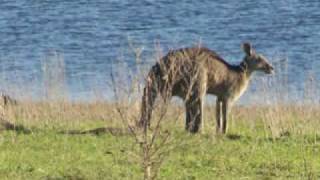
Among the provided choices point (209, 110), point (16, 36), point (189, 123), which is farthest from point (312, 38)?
point (189, 123)

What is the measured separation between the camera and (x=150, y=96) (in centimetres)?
1110

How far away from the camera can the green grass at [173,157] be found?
9.78 meters

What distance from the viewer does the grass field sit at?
9.80 meters

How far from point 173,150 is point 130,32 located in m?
17.4

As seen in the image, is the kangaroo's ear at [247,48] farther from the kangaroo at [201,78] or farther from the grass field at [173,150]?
the grass field at [173,150]

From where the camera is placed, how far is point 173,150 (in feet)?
33.8

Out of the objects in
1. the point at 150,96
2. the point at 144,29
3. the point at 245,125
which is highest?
the point at 150,96

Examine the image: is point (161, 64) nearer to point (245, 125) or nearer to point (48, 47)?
point (245, 125)

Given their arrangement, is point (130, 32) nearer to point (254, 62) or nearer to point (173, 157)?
point (254, 62)

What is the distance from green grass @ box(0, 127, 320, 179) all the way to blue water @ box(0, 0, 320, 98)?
558cm

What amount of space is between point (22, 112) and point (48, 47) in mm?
12006

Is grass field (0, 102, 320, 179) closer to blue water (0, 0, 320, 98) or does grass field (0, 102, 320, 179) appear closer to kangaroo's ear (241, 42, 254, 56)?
kangaroo's ear (241, 42, 254, 56)

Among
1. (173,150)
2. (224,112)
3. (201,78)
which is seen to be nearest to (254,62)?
(224,112)

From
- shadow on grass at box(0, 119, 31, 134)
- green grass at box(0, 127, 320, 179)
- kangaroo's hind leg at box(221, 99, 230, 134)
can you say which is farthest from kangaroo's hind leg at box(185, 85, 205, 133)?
shadow on grass at box(0, 119, 31, 134)
